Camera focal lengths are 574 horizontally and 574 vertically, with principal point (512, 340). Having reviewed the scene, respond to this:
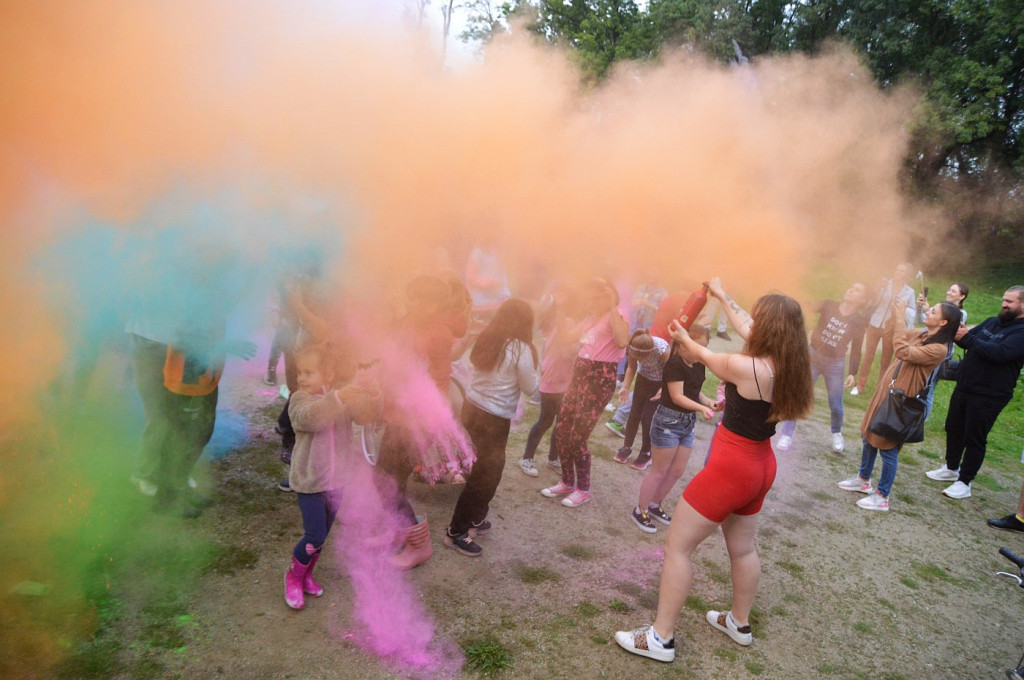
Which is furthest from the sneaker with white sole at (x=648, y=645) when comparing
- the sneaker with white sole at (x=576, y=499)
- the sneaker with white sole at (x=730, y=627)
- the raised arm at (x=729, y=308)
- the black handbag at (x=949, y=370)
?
the black handbag at (x=949, y=370)

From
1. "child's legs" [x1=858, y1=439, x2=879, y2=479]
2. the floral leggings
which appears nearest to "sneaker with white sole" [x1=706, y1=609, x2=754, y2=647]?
the floral leggings

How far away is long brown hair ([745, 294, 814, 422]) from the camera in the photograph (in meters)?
2.88

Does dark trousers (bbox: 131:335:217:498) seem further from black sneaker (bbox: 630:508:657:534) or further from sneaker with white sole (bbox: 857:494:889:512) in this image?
sneaker with white sole (bbox: 857:494:889:512)

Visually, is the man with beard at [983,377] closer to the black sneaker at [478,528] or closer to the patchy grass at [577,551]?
the patchy grass at [577,551]

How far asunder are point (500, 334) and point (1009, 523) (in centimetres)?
515

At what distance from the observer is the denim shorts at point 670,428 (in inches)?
163

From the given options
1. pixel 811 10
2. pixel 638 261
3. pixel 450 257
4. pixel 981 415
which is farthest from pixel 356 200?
pixel 811 10

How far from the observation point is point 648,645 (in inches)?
119

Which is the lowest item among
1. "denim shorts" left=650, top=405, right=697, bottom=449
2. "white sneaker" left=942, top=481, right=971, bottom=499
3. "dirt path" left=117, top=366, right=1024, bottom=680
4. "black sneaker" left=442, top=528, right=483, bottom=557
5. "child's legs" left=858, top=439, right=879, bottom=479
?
"dirt path" left=117, top=366, right=1024, bottom=680

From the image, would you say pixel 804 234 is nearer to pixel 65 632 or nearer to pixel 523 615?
pixel 523 615

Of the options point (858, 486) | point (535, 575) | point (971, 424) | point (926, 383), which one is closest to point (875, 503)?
point (858, 486)

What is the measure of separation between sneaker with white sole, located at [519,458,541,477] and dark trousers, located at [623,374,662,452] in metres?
1.08

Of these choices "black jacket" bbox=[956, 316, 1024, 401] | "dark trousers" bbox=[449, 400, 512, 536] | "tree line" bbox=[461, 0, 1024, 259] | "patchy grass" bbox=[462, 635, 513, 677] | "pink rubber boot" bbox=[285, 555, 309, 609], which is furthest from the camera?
"tree line" bbox=[461, 0, 1024, 259]

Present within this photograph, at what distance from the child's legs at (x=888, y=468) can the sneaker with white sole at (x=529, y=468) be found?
3.14m
